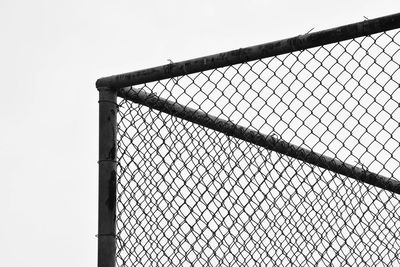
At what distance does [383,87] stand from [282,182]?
0.85m

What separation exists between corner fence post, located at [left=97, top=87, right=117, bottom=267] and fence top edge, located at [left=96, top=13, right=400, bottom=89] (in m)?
0.10

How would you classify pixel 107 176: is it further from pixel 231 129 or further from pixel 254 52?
pixel 254 52

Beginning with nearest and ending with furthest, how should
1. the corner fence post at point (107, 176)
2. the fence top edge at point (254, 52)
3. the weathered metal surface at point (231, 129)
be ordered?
the fence top edge at point (254, 52) → the corner fence post at point (107, 176) → the weathered metal surface at point (231, 129)

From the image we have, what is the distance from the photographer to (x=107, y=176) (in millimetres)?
3246

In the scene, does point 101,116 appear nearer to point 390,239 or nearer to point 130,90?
point 130,90

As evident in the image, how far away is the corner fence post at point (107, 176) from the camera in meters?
3.18

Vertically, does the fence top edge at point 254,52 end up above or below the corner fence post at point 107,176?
above

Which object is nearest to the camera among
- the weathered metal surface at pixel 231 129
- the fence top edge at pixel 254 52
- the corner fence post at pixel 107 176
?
the fence top edge at pixel 254 52

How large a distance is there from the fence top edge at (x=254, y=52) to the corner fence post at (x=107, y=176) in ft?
0.31

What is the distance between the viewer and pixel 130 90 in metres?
3.43

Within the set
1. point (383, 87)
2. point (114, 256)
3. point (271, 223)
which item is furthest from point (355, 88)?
point (114, 256)

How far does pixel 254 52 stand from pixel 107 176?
0.86 m

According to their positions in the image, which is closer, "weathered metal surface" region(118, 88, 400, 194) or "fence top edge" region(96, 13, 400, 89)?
"fence top edge" region(96, 13, 400, 89)

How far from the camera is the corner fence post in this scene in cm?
318
